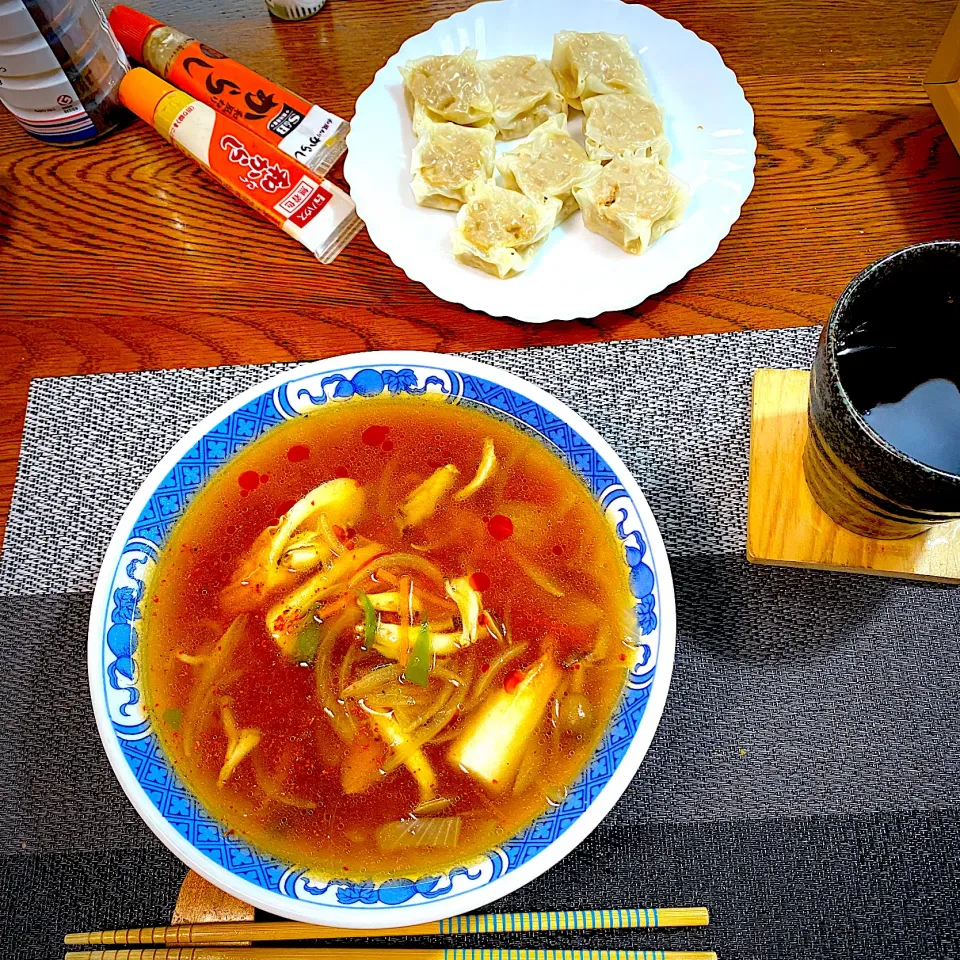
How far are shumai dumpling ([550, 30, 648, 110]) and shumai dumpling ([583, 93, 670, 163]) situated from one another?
2 centimetres

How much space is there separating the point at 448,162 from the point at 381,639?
2.65 feet

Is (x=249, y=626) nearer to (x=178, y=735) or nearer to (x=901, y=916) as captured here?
(x=178, y=735)

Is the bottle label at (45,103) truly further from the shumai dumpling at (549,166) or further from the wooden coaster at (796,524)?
the wooden coaster at (796,524)

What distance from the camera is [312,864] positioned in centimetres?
95

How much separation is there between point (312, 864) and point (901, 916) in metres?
0.71

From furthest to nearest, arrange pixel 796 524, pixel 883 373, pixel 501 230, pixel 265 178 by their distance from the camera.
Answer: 1. pixel 265 178
2. pixel 501 230
3. pixel 796 524
4. pixel 883 373

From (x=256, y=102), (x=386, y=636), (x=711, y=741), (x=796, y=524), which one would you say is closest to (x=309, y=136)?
(x=256, y=102)

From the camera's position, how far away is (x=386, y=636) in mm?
1036

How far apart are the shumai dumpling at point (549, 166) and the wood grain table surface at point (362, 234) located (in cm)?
21

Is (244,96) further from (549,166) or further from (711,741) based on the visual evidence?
(711,741)

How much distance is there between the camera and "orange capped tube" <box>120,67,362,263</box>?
145 cm

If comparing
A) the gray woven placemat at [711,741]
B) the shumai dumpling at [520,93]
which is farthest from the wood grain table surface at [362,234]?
the shumai dumpling at [520,93]

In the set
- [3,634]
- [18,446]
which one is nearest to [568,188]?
[18,446]

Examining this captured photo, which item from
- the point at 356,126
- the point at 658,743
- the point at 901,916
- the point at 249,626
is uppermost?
the point at 356,126
